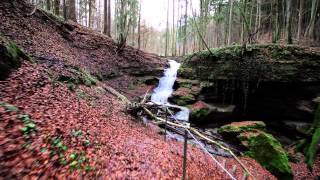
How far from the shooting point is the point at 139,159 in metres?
5.39

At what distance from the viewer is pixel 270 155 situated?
29.8 feet

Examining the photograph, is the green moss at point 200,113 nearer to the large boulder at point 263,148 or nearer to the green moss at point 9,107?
the large boulder at point 263,148

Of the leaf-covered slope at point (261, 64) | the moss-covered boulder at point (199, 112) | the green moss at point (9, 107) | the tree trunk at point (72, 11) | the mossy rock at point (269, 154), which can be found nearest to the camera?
the green moss at point (9, 107)

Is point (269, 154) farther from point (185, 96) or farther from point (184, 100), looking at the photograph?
point (185, 96)

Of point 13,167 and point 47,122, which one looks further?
point 47,122

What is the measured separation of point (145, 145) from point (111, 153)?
5.27 ft

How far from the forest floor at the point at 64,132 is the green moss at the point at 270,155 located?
44cm

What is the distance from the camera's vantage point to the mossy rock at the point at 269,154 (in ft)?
28.2

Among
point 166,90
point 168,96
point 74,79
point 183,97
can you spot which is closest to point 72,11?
point 166,90


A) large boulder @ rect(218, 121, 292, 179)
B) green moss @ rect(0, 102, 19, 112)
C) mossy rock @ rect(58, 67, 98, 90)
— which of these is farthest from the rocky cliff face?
green moss @ rect(0, 102, 19, 112)

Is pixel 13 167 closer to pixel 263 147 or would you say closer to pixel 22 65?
pixel 22 65

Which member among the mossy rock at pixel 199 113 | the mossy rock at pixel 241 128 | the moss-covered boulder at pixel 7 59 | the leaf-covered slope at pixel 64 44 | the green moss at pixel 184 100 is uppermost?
the leaf-covered slope at pixel 64 44

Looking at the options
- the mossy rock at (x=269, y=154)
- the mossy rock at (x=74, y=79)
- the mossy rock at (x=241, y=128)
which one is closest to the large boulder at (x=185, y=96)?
the mossy rock at (x=241, y=128)

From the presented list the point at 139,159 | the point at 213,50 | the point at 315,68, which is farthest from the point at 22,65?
the point at 315,68
